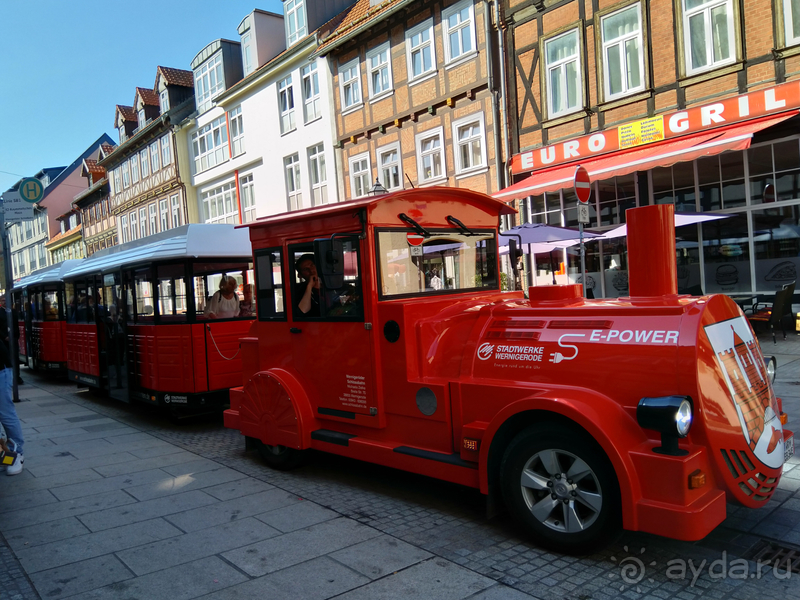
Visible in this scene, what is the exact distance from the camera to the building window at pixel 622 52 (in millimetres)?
13414

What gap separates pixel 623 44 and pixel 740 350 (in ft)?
38.8

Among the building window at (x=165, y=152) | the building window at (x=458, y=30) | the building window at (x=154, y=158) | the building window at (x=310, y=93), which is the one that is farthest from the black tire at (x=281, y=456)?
the building window at (x=154, y=158)

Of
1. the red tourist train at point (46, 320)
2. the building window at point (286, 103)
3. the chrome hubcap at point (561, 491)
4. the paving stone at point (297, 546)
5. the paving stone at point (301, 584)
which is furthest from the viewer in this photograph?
the building window at point (286, 103)

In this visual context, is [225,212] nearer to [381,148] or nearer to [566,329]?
[381,148]

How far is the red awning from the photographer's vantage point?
1075 centimetres

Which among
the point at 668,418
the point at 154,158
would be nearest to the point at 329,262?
the point at 668,418

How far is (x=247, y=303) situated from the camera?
854 centimetres

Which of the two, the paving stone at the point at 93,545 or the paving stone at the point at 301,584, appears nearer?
the paving stone at the point at 301,584

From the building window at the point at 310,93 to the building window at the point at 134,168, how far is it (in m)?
18.9

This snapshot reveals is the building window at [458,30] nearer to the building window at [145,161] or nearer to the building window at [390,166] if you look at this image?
the building window at [390,166]

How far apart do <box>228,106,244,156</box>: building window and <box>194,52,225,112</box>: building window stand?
1.84 metres

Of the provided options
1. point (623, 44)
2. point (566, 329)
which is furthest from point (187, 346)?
point (623, 44)

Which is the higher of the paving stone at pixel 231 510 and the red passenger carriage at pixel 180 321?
the red passenger carriage at pixel 180 321

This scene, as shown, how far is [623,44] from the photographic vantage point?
1367 cm
